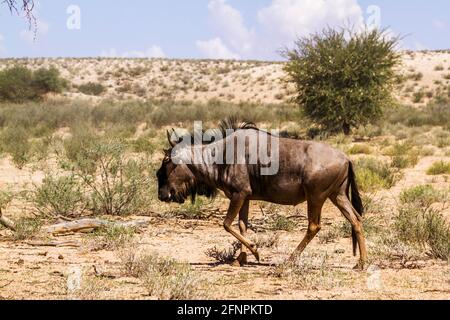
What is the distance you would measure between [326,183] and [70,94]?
48671 millimetres

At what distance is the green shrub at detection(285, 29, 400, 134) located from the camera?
88.3ft

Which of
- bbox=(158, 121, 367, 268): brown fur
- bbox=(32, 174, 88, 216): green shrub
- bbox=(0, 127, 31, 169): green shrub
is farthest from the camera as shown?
bbox=(0, 127, 31, 169): green shrub

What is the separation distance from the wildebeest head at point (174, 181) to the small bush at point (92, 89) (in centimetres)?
5374

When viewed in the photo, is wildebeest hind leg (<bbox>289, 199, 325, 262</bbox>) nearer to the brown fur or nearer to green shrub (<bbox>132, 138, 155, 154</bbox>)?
the brown fur

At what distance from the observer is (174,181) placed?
7.70m

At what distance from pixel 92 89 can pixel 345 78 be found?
3942 cm

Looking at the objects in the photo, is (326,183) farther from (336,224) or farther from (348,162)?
(336,224)

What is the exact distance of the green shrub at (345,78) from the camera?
88.3 ft

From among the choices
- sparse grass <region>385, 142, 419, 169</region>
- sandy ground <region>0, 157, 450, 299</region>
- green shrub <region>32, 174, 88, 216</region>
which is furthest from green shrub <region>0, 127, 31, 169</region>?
sparse grass <region>385, 142, 419, 169</region>

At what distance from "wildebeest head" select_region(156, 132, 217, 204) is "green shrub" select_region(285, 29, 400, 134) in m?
19.7

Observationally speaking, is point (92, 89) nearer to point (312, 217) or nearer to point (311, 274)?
point (312, 217)

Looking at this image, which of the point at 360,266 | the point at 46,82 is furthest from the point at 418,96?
the point at 360,266

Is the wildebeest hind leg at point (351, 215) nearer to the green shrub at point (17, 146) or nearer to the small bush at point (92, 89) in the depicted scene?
the green shrub at point (17, 146)

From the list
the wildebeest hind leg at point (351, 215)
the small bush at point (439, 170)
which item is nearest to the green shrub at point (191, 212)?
the wildebeest hind leg at point (351, 215)
